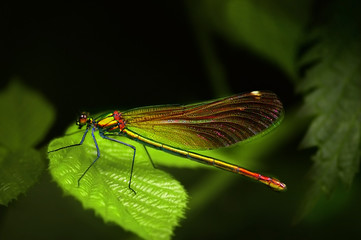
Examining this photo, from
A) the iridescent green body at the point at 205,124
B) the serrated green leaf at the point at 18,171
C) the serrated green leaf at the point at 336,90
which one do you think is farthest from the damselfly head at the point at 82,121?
the serrated green leaf at the point at 336,90

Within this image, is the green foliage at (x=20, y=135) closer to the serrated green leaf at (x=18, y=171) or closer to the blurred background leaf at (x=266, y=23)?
the serrated green leaf at (x=18, y=171)

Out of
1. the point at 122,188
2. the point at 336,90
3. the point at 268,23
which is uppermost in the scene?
the point at 268,23

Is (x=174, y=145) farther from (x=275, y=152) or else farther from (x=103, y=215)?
(x=275, y=152)

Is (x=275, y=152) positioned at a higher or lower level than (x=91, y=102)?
lower

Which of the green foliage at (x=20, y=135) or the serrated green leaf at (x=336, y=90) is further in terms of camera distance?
the serrated green leaf at (x=336, y=90)

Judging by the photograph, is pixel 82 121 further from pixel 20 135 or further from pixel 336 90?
pixel 336 90

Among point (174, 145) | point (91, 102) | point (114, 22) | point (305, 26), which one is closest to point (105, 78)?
point (91, 102)

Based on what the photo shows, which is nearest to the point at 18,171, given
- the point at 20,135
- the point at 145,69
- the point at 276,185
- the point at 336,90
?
the point at 20,135
